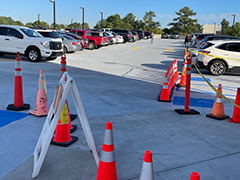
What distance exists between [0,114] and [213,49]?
34.5 feet

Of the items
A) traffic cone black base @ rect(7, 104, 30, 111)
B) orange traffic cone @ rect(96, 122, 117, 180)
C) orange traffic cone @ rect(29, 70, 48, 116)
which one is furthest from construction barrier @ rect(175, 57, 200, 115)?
orange traffic cone @ rect(96, 122, 117, 180)

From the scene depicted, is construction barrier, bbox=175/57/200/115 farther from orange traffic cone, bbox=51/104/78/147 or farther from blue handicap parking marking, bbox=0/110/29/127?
blue handicap parking marking, bbox=0/110/29/127

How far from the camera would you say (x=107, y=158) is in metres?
3.08

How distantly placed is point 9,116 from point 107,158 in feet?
11.2

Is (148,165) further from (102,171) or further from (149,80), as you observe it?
(149,80)

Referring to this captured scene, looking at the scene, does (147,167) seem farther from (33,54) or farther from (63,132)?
(33,54)

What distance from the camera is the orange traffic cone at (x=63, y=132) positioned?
429 cm

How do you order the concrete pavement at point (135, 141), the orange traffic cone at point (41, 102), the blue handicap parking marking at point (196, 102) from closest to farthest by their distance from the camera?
the concrete pavement at point (135, 141), the orange traffic cone at point (41, 102), the blue handicap parking marking at point (196, 102)

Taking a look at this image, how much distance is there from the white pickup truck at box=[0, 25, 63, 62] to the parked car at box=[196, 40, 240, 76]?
27.2ft

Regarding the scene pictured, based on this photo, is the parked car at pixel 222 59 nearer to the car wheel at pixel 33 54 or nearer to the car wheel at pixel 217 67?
the car wheel at pixel 217 67

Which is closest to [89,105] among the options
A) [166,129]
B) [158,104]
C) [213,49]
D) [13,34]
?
[158,104]

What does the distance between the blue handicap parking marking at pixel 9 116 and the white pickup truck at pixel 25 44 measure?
32.5ft

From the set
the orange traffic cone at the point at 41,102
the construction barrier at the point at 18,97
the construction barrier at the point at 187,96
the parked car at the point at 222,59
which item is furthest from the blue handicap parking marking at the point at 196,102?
the parked car at the point at 222,59

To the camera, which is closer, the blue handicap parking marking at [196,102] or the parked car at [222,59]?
the blue handicap parking marking at [196,102]
